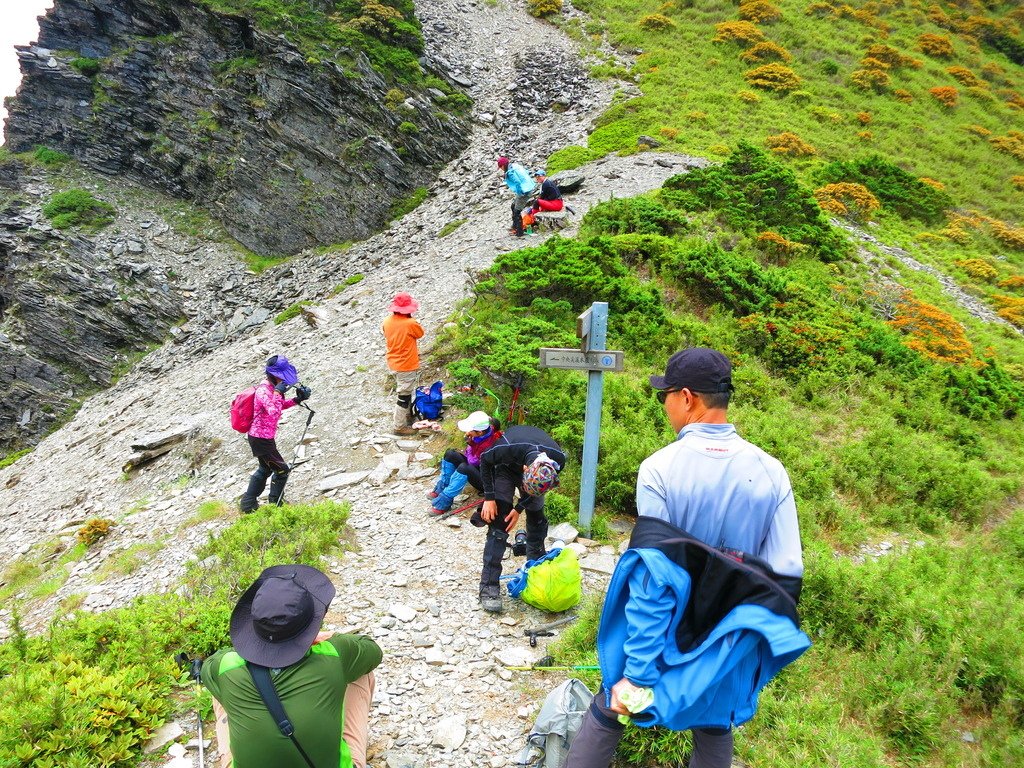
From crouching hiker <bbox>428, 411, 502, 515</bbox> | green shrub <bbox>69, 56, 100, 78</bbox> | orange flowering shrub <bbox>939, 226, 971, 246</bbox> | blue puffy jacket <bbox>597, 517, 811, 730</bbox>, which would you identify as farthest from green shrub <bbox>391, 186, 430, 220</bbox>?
blue puffy jacket <bbox>597, 517, 811, 730</bbox>

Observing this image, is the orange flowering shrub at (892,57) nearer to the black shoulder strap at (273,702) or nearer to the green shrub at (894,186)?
the green shrub at (894,186)

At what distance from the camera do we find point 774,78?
27188 mm

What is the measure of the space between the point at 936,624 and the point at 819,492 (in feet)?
11.1

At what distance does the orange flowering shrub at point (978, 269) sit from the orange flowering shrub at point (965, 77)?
20.4 meters

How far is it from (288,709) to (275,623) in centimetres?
47

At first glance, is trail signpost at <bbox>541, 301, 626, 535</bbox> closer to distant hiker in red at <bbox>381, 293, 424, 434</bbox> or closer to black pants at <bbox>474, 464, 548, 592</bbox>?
black pants at <bbox>474, 464, 548, 592</bbox>

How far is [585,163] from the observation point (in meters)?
20.8

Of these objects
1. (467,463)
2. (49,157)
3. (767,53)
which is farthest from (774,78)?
(49,157)

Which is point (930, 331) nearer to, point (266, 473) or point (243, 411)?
point (266, 473)

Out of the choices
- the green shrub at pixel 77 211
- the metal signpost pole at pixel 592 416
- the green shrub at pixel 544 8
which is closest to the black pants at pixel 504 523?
the metal signpost pole at pixel 592 416

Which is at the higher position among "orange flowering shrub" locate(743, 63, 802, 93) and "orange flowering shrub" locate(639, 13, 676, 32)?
"orange flowering shrub" locate(639, 13, 676, 32)

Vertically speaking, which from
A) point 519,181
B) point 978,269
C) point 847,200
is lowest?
point 978,269

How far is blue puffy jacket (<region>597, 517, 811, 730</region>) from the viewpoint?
2.21 m

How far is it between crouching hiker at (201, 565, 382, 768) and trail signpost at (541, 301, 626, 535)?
3.77 metres
